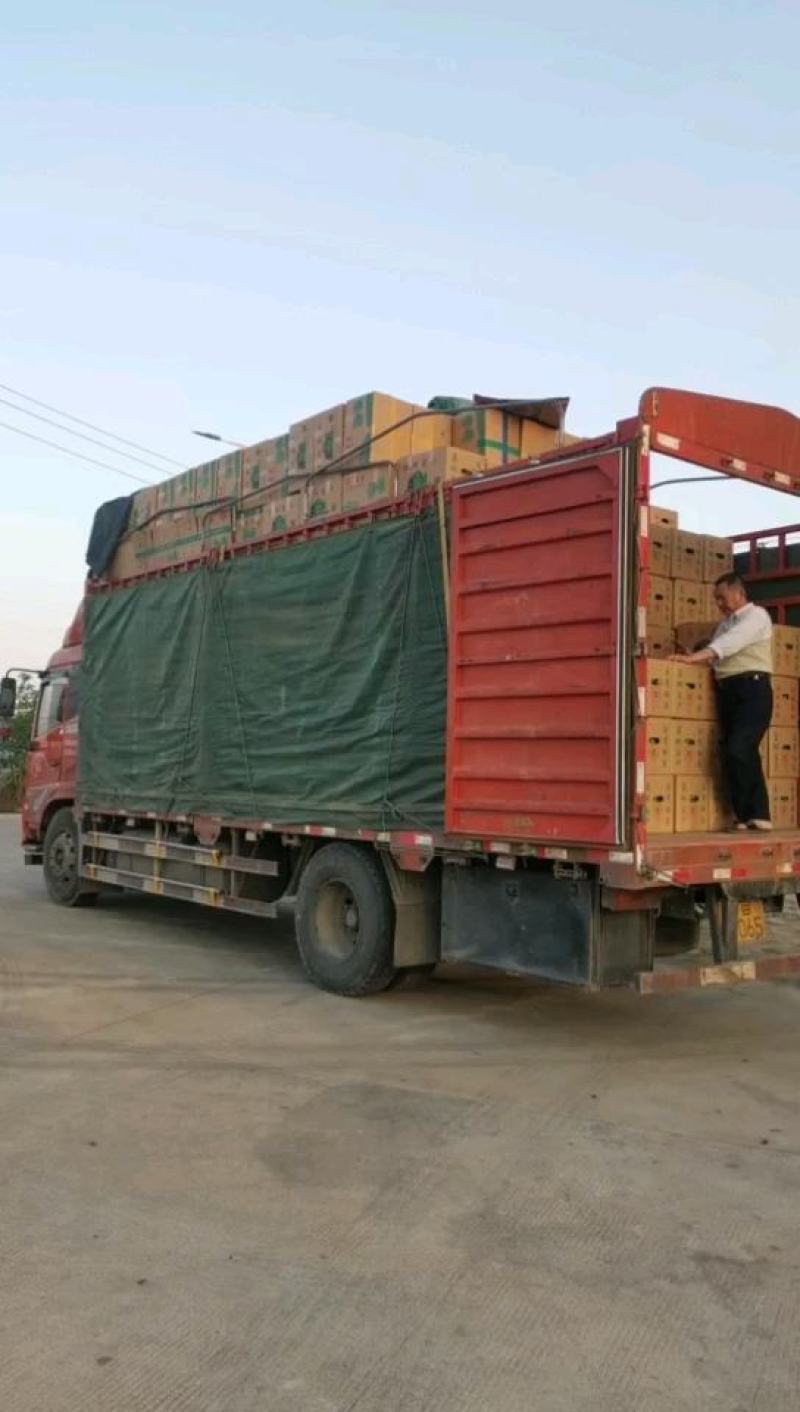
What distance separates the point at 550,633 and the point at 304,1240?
3.32 meters

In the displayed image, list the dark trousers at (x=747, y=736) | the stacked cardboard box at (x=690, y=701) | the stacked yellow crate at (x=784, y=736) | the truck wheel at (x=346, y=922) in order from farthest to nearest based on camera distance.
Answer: the truck wheel at (x=346, y=922), the stacked yellow crate at (x=784, y=736), the dark trousers at (x=747, y=736), the stacked cardboard box at (x=690, y=701)

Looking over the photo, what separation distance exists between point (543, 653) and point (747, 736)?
4.46ft

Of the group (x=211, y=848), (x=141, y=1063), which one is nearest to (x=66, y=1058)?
(x=141, y=1063)

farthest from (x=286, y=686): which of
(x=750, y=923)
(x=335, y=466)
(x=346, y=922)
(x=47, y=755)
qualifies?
(x=47, y=755)

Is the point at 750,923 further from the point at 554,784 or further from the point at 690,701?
the point at 554,784

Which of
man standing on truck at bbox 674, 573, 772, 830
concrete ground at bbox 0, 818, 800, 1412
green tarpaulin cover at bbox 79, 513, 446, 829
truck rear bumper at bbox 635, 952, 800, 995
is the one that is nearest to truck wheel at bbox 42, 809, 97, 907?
green tarpaulin cover at bbox 79, 513, 446, 829

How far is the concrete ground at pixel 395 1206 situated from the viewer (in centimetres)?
298

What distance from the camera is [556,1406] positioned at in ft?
9.26

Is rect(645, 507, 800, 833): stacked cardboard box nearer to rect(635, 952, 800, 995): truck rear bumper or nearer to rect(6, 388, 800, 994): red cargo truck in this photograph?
rect(6, 388, 800, 994): red cargo truck

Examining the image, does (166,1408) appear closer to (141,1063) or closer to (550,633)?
(141,1063)

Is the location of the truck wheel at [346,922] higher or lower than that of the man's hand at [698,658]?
lower

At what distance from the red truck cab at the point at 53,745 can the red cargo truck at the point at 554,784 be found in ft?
14.8

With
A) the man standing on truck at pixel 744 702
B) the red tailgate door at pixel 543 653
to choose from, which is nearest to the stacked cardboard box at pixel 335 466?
the red tailgate door at pixel 543 653

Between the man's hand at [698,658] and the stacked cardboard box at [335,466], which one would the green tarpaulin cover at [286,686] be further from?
the man's hand at [698,658]
